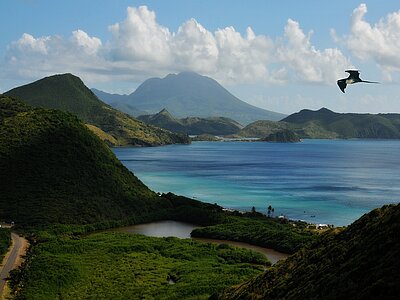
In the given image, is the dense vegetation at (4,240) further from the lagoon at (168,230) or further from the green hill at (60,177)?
the lagoon at (168,230)

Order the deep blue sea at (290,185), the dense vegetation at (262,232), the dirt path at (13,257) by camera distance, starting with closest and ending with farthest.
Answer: the dirt path at (13,257), the dense vegetation at (262,232), the deep blue sea at (290,185)

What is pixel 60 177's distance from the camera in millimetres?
88312

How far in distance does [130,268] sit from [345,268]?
31.1m

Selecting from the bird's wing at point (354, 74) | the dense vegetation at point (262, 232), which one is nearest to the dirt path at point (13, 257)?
the dense vegetation at point (262, 232)

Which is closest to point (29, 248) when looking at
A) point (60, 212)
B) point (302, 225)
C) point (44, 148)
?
point (60, 212)

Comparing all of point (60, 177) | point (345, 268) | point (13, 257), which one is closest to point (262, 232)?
point (13, 257)

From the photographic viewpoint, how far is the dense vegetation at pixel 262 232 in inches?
2562

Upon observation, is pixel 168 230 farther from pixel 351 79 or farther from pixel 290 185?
pixel 351 79

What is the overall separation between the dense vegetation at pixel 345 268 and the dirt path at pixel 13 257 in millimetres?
26916

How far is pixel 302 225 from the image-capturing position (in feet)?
262

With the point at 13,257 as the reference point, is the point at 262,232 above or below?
above

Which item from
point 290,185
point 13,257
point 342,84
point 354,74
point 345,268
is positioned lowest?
point 13,257

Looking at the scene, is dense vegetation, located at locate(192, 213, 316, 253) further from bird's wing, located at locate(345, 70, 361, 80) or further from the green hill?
bird's wing, located at locate(345, 70, 361, 80)

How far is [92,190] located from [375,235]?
6667 cm
